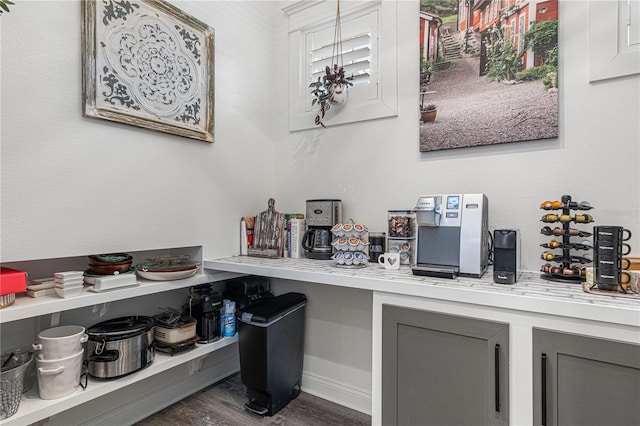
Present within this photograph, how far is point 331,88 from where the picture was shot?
1.96 m

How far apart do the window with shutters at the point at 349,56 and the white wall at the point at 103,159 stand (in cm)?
32

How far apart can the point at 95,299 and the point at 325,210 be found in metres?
1.24

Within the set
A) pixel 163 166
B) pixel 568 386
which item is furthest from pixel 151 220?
pixel 568 386

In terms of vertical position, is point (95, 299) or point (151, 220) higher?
point (151, 220)

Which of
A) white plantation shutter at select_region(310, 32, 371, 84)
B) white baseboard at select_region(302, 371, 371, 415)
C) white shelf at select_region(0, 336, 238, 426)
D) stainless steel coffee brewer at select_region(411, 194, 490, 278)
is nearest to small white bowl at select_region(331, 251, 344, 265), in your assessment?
stainless steel coffee brewer at select_region(411, 194, 490, 278)

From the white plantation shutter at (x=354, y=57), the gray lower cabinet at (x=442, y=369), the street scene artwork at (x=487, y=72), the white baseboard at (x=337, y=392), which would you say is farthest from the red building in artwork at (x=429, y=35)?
the white baseboard at (x=337, y=392)

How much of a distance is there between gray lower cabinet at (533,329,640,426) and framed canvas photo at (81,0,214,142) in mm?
1921

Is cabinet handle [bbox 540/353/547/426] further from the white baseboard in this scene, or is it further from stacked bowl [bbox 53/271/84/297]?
stacked bowl [bbox 53/271/84/297]

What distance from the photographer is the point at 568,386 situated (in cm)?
96

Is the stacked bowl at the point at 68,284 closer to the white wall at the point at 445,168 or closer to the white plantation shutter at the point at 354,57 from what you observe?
the white wall at the point at 445,168

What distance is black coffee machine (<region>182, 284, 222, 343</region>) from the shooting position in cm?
184

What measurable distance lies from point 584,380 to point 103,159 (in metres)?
2.05

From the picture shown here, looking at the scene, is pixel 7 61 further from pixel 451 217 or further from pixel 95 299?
pixel 451 217

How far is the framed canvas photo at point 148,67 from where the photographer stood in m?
1.42
